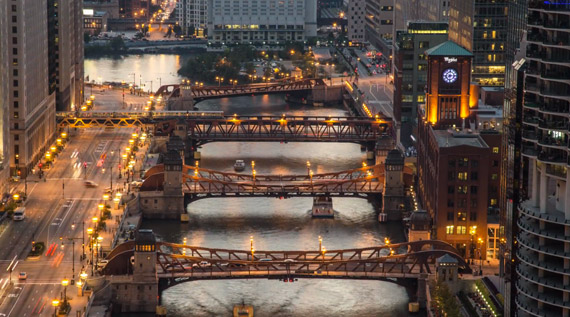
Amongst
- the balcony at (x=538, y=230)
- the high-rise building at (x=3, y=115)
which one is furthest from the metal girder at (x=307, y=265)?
the balcony at (x=538, y=230)

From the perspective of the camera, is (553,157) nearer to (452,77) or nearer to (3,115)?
(452,77)

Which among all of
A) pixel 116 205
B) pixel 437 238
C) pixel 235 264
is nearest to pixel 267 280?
pixel 235 264

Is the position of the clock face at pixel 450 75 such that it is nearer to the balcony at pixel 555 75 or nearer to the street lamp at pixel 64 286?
the street lamp at pixel 64 286

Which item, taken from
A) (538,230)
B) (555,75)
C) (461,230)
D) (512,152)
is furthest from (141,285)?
(555,75)

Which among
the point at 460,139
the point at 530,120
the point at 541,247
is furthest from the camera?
the point at 460,139


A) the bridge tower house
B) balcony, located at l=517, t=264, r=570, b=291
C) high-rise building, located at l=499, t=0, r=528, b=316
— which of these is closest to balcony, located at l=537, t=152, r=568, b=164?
high-rise building, located at l=499, t=0, r=528, b=316

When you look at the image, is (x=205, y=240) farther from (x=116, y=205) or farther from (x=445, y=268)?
(x=445, y=268)
